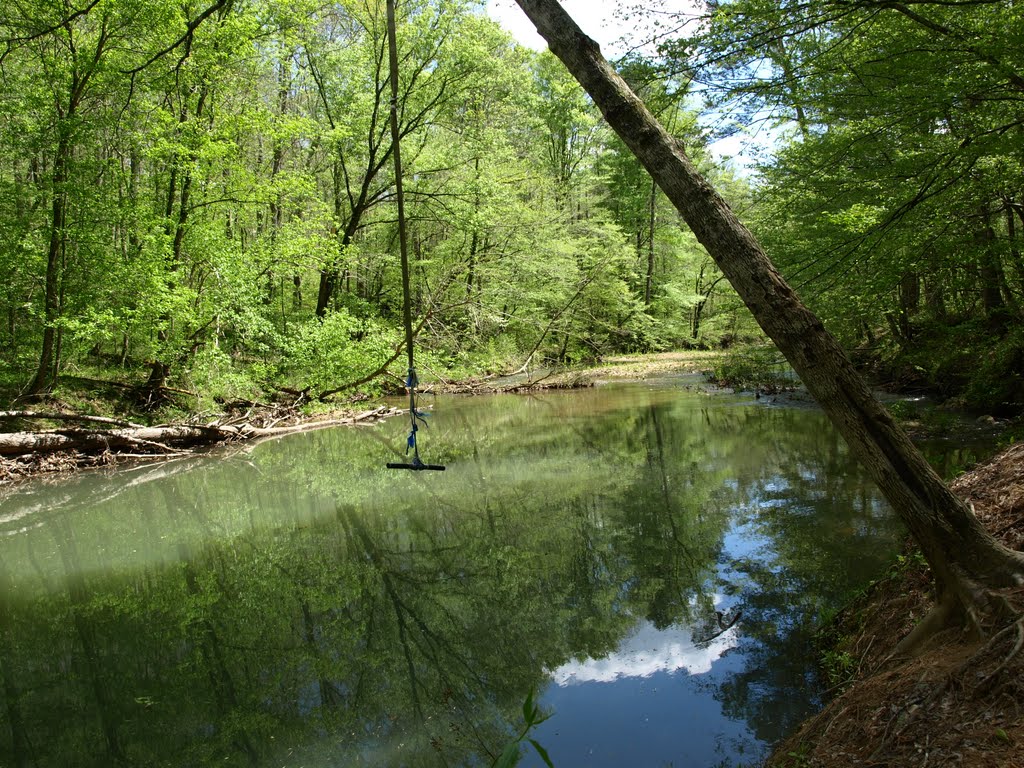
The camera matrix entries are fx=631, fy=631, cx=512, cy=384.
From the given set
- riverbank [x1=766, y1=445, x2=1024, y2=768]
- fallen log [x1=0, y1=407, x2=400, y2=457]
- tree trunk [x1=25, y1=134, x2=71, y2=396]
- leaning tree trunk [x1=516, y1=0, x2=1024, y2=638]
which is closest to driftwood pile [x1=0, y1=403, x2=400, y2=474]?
fallen log [x1=0, y1=407, x2=400, y2=457]

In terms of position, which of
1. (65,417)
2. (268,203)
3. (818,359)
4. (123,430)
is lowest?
(123,430)

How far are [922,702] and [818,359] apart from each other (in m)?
1.52

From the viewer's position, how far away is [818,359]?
3133mm

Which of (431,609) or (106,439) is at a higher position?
(106,439)

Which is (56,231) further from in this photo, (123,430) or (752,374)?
(752,374)

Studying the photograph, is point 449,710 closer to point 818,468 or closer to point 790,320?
point 790,320

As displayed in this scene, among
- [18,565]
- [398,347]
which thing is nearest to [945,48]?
[18,565]

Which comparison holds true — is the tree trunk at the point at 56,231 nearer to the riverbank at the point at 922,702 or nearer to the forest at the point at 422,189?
the forest at the point at 422,189

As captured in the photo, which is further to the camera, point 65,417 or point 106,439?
point 106,439

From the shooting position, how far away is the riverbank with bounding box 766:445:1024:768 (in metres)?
2.12

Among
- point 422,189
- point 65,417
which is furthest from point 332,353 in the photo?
point 422,189

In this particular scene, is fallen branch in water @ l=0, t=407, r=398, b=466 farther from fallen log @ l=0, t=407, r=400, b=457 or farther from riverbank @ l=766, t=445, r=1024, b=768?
riverbank @ l=766, t=445, r=1024, b=768

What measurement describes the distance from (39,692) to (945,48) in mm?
7753

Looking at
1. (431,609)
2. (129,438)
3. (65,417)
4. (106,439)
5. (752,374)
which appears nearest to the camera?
(431,609)
